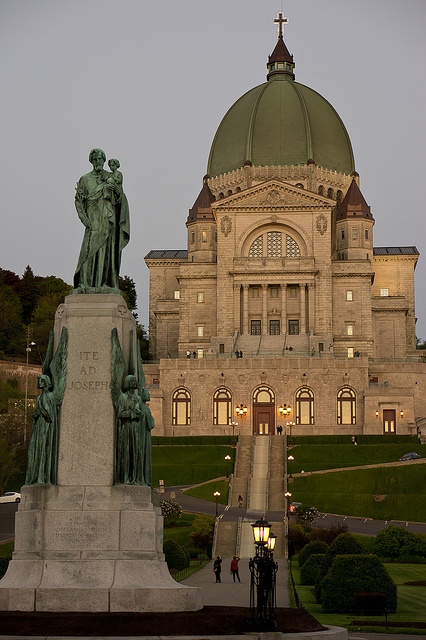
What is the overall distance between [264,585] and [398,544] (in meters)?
34.5

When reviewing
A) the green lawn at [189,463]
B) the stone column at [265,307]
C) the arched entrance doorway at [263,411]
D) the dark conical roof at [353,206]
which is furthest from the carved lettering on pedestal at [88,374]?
the dark conical roof at [353,206]

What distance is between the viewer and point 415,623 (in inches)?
1160

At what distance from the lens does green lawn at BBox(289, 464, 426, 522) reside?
2557 inches

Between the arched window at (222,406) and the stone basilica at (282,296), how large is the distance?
0.27ft

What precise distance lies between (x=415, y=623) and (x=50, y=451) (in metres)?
12.7

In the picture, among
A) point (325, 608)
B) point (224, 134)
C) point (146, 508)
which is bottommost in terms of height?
point (325, 608)

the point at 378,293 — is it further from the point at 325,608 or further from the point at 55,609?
the point at 55,609

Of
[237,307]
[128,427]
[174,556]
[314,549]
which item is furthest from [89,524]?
[237,307]

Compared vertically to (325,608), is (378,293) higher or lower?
higher

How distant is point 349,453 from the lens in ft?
260

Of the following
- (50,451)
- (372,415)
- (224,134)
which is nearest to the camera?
(50,451)

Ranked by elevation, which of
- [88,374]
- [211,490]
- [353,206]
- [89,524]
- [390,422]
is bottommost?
[211,490]

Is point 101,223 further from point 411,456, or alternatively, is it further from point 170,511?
point 411,456

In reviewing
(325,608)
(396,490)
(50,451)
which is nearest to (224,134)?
(396,490)
